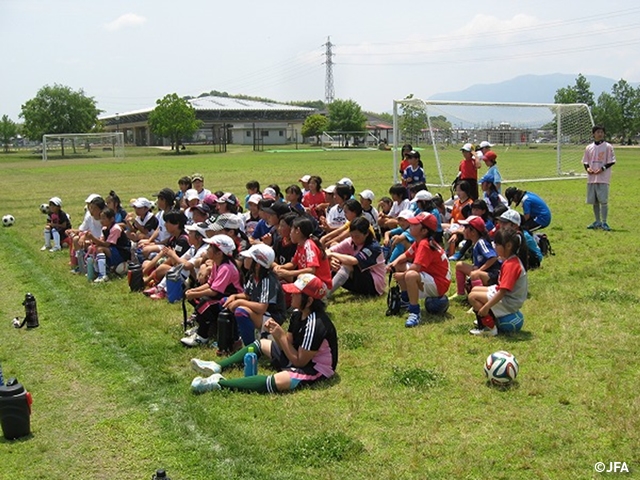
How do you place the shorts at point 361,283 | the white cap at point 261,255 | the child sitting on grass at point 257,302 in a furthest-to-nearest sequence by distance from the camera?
the shorts at point 361,283, the child sitting on grass at point 257,302, the white cap at point 261,255

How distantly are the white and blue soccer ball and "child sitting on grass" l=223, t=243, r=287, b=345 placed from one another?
95.8 inches

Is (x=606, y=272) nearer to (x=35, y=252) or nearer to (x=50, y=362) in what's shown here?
(x=50, y=362)

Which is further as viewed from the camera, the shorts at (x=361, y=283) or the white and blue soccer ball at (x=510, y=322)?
the shorts at (x=361, y=283)

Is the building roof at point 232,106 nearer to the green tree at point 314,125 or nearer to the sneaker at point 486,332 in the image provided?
the green tree at point 314,125

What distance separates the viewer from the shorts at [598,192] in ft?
47.6

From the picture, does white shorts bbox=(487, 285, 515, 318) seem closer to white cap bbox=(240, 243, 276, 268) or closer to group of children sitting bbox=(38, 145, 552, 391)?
group of children sitting bbox=(38, 145, 552, 391)

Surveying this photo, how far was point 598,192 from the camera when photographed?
1461cm

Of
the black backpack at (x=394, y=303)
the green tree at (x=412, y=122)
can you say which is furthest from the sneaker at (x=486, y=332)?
the green tree at (x=412, y=122)

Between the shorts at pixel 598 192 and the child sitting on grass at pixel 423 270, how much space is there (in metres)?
7.86

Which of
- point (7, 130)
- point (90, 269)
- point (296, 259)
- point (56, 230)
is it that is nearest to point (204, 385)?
point (296, 259)

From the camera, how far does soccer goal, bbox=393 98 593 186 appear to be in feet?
74.3

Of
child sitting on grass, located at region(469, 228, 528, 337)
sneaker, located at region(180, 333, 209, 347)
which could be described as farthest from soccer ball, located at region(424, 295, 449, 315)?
sneaker, located at region(180, 333, 209, 347)

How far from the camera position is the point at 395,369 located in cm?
643

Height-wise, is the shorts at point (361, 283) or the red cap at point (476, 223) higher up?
the red cap at point (476, 223)
